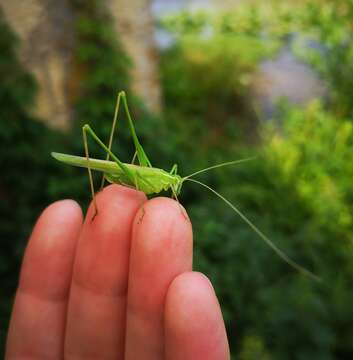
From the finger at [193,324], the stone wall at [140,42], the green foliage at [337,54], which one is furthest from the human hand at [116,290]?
the green foliage at [337,54]

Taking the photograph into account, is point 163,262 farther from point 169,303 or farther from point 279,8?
point 279,8

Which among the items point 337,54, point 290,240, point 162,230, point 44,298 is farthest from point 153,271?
point 337,54

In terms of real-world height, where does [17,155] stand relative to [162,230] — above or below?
below

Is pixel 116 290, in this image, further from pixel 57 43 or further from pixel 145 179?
pixel 57 43

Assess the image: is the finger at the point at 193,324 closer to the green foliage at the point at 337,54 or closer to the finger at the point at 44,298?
the finger at the point at 44,298

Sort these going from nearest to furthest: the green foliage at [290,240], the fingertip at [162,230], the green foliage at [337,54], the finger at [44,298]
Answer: the fingertip at [162,230]
the finger at [44,298]
the green foliage at [290,240]
the green foliage at [337,54]

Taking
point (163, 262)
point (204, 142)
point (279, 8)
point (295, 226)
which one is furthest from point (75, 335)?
point (279, 8)
